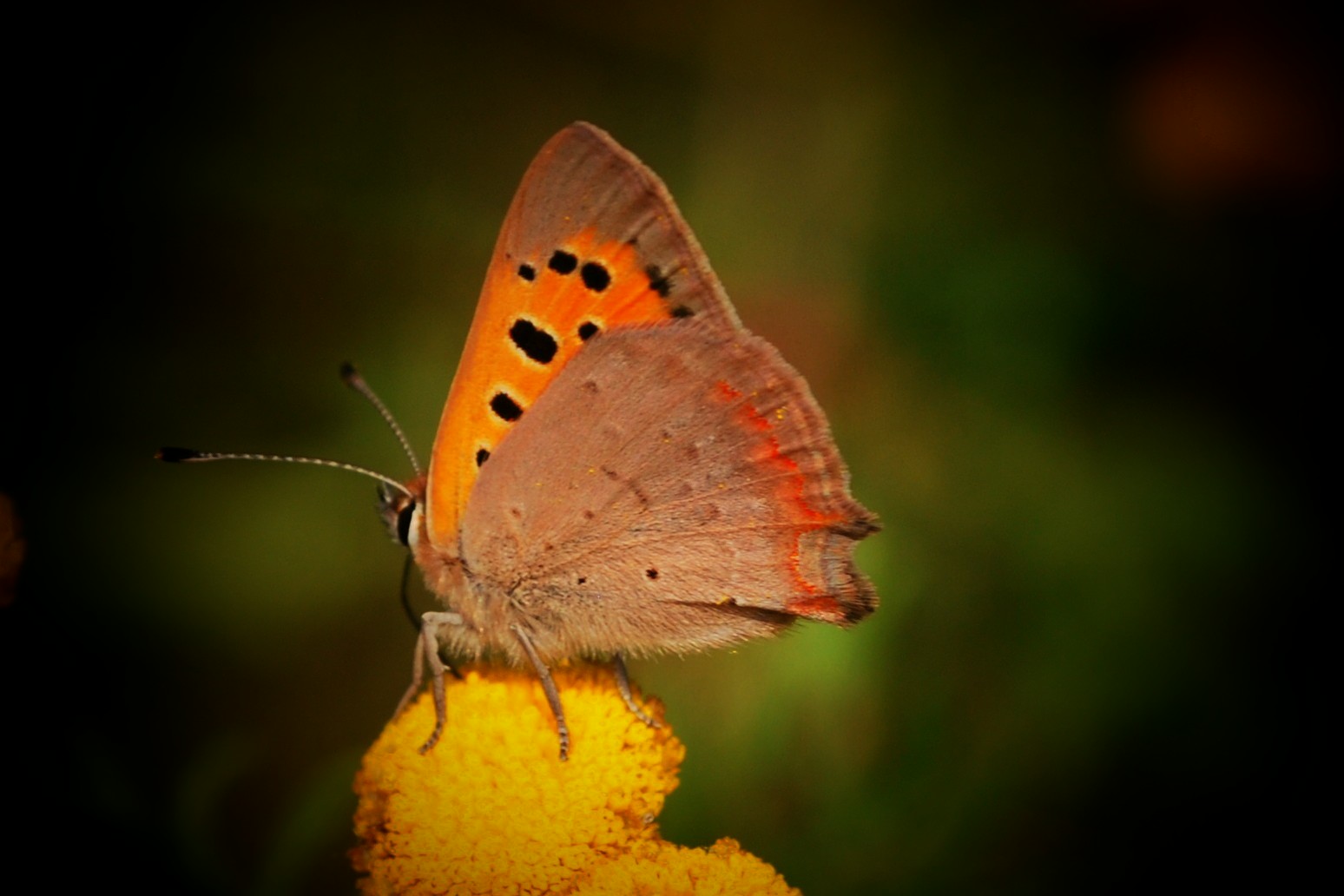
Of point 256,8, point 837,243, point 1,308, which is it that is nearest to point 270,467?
point 1,308

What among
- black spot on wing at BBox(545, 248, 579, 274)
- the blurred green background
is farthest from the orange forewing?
the blurred green background

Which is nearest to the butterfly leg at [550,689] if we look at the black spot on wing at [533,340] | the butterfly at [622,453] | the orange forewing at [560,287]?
the butterfly at [622,453]

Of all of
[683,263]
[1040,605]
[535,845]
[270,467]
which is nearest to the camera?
[535,845]

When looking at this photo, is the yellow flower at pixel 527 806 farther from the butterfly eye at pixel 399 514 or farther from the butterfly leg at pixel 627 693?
the butterfly eye at pixel 399 514

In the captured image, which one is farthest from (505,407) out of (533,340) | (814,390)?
(814,390)

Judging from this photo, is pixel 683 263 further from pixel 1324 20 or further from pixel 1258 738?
pixel 1324 20
